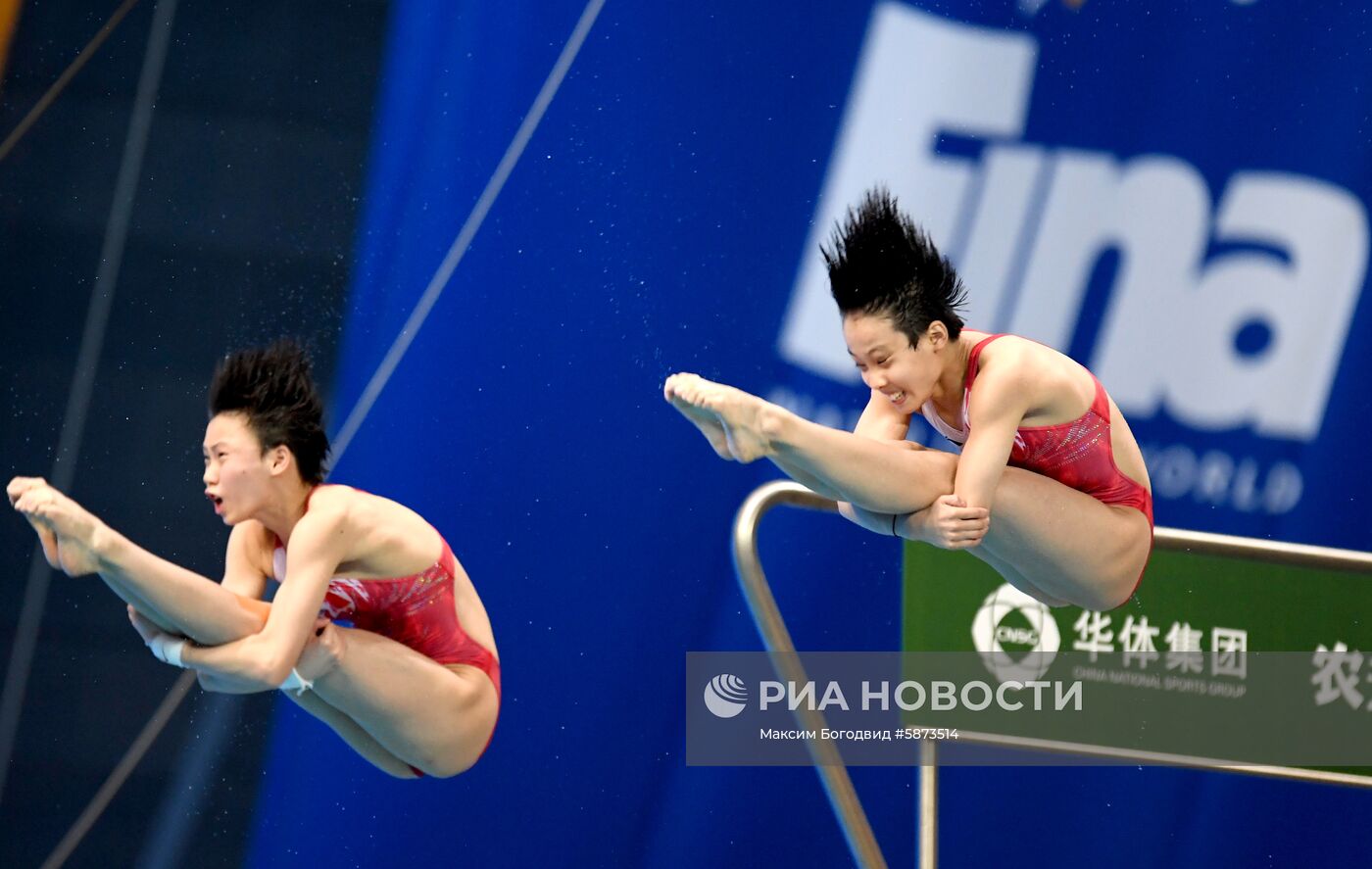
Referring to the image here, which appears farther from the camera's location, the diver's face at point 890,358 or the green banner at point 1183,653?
the green banner at point 1183,653

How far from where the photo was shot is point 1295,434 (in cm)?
462

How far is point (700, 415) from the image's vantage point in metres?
2.52

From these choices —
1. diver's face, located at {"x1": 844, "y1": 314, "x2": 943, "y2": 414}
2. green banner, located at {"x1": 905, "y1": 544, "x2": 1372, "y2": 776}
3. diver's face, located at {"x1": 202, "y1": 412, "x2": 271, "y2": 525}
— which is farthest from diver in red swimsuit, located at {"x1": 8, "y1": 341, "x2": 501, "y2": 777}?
green banner, located at {"x1": 905, "y1": 544, "x2": 1372, "y2": 776}

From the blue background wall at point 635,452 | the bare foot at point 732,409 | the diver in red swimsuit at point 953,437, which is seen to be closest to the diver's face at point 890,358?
the diver in red swimsuit at point 953,437

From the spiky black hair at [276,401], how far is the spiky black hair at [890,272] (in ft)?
3.21

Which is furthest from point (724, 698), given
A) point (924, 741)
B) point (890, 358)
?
point (890, 358)

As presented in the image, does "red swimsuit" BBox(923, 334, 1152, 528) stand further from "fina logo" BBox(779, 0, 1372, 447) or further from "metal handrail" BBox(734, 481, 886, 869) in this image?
"fina logo" BBox(779, 0, 1372, 447)

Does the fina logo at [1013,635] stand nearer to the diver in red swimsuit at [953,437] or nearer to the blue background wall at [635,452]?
the blue background wall at [635,452]

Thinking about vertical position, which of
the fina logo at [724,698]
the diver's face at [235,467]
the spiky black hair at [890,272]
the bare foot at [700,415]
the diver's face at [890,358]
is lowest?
the fina logo at [724,698]

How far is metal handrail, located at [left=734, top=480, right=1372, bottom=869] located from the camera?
3.29m

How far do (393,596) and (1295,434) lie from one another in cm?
284

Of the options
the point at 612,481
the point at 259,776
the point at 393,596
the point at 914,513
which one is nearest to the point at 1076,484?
the point at 914,513

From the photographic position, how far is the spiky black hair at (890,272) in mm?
2730

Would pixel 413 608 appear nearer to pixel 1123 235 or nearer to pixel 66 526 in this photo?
pixel 66 526
